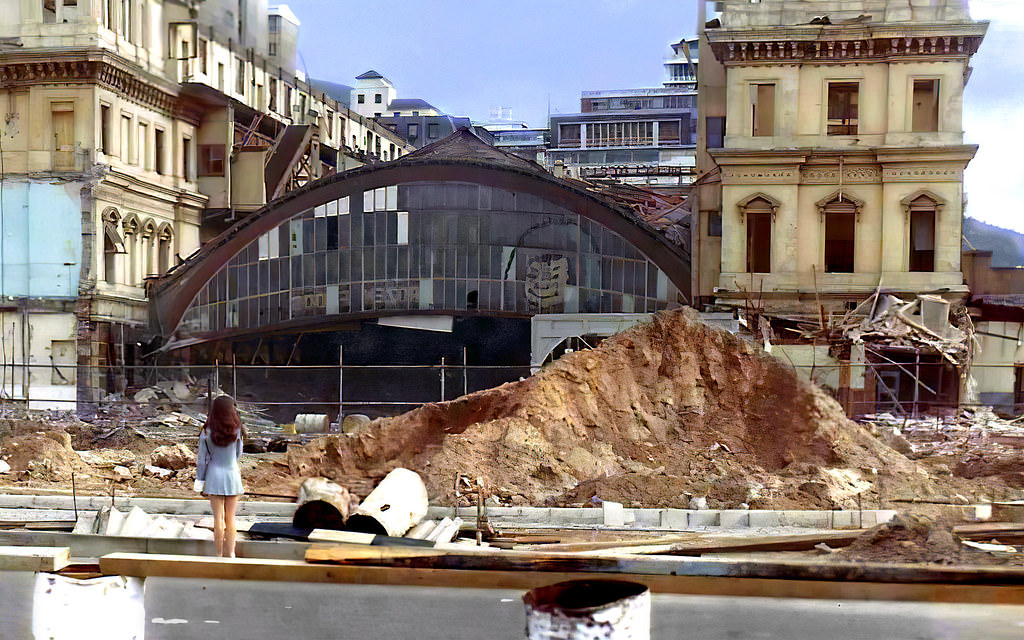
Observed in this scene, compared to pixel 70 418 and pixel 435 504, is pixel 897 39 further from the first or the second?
pixel 70 418

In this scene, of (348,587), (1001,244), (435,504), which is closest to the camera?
(348,587)

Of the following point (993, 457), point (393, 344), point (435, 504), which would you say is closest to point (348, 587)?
point (435, 504)

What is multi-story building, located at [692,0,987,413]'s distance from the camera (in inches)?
936

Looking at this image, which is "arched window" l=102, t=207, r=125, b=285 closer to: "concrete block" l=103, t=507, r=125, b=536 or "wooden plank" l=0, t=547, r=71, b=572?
"concrete block" l=103, t=507, r=125, b=536

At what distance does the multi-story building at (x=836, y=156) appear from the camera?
78.0ft

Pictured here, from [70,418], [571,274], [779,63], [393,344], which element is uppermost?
[779,63]

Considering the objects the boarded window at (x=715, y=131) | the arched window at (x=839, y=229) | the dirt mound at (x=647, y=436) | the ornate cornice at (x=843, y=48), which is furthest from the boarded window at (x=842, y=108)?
the dirt mound at (x=647, y=436)

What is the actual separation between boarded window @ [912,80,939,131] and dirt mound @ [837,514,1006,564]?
15550mm

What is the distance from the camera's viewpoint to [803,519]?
43.0ft

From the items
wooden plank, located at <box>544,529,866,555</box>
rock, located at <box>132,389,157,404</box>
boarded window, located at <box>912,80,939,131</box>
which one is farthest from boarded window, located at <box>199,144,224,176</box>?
wooden plank, located at <box>544,529,866,555</box>

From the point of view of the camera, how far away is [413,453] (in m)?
16.2

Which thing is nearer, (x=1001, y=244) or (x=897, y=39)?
(x=1001, y=244)

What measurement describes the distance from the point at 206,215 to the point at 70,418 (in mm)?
9831

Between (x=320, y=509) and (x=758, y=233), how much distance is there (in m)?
15.9
